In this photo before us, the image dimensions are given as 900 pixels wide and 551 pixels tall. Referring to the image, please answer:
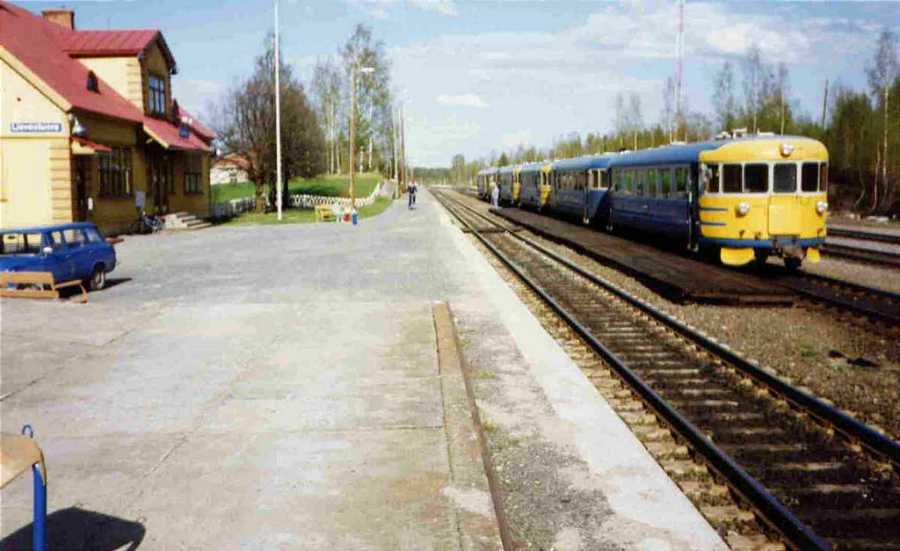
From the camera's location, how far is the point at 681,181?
66.2 ft

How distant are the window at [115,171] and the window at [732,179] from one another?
21.6 metres

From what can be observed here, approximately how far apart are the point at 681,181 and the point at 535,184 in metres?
25.4

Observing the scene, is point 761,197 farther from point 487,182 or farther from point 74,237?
point 487,182

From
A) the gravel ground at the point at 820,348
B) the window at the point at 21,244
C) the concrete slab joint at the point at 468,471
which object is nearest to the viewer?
the concrete slab joint at the point at 468,471

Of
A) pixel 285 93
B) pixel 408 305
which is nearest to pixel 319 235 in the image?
pixel 408 305

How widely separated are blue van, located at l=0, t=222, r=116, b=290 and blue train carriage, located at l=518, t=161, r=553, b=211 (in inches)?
1066

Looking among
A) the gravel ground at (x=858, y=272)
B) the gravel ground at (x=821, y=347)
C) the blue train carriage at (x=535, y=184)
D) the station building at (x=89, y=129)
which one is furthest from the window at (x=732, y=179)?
the blue train carriage at (x=535, y=184)

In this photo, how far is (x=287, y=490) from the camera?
5762 mm

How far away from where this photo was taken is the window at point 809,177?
17719 millimetres

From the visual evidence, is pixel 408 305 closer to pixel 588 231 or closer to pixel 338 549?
pixel 338 549

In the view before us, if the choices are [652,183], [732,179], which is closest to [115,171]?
[652,183]

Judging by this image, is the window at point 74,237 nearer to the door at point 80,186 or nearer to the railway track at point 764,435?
the railway track at point 764,435

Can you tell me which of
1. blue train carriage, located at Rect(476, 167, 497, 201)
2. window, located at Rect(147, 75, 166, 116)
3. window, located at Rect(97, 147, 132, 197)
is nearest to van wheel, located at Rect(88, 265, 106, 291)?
window, located at Rect(97, 147, 132, 197)

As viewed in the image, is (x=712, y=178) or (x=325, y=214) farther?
(x=325, y=214)
